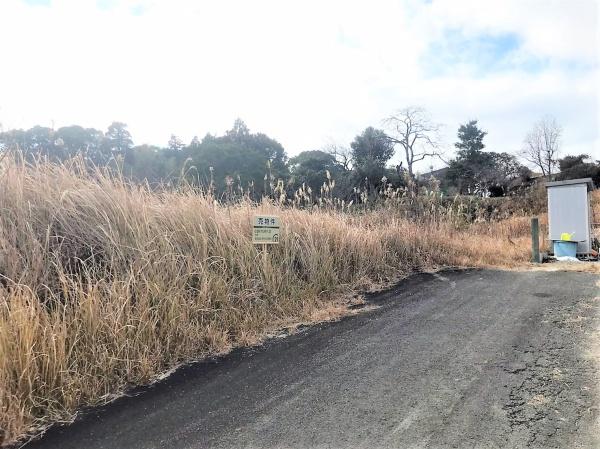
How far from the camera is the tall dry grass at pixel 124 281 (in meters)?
2.65

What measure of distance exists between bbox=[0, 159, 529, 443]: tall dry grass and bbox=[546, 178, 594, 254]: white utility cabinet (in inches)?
203

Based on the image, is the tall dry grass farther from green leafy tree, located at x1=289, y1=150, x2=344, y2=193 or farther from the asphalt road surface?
green leafy tree, located at x1=289, y1=150, x2=344, y2=193

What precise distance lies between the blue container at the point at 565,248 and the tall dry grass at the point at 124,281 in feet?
16.5

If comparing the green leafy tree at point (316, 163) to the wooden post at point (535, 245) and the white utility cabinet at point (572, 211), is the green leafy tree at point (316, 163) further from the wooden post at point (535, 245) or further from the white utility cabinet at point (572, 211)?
the wooden post at point (535, 245)

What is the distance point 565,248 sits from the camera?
8.46 meters

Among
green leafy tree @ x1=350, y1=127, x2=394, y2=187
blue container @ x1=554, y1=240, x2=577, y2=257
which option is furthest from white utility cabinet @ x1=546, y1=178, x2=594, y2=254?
green leafy tree @ x1=350, y1=127, x2=394, y2=187

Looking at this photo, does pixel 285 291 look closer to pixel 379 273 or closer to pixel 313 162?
pixel 379 273

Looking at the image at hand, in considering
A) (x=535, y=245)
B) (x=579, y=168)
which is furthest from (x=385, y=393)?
(x=579, y=168)

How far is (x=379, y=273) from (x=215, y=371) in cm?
386

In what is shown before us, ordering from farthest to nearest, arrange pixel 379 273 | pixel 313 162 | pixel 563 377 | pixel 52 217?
1. pixel 313 162
2. pixel 379 273
3. pixel 52 217
4. pixel 563 377

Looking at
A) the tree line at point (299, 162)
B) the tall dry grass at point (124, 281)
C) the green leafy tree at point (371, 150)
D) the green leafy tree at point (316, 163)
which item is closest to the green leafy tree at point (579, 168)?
the tree line at point (299, 162)

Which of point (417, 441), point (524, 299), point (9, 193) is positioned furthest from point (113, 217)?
point (524, 299)

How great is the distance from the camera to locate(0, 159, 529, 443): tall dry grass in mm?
2654

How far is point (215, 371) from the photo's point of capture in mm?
3117
